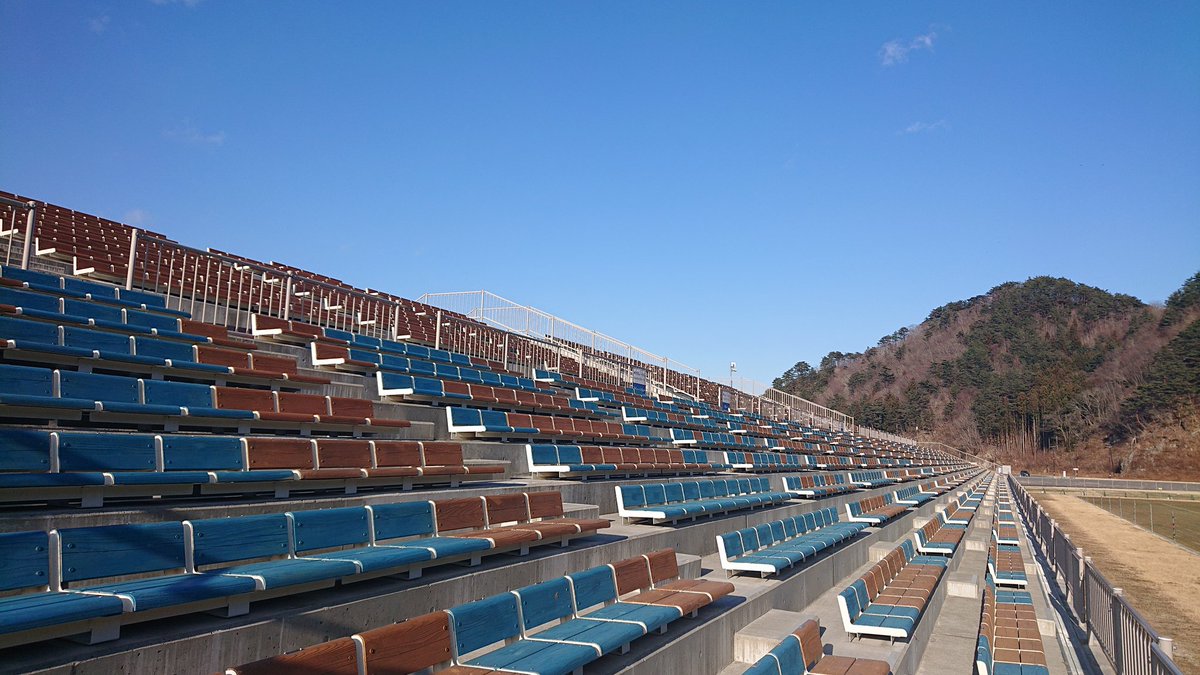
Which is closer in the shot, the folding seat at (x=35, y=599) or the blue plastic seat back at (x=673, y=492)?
the folding seat at (x=35, y=599)

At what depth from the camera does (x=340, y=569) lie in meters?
3.24

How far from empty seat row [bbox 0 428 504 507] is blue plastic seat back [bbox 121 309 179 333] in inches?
109

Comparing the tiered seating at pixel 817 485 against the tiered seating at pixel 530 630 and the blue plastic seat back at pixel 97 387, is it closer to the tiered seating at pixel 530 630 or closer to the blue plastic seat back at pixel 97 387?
the tiered seating at pixel 530 630

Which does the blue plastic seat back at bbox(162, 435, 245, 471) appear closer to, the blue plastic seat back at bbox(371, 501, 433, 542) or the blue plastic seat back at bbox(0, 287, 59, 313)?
the blue plastic seat back at bbox(371, 501, 433, 542)

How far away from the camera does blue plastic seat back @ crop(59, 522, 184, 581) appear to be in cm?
273

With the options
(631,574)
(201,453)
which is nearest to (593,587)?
(631,574)

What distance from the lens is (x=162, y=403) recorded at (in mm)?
4848

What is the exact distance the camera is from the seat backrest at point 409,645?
262cm

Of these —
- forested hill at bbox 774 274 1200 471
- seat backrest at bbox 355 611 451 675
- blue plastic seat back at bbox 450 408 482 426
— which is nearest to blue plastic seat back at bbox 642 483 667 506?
blue plastic seat back at bbox 450 408 482 426

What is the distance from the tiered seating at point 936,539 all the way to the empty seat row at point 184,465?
6.50 metres

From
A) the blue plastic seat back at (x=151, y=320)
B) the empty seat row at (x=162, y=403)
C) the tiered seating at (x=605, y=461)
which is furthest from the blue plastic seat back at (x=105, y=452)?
the tiered seating at (x=605, y=461)

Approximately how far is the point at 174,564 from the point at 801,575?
4.81 m

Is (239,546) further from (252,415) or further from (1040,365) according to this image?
(1040,365)

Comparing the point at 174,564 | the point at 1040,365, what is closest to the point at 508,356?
the point at 174,564
